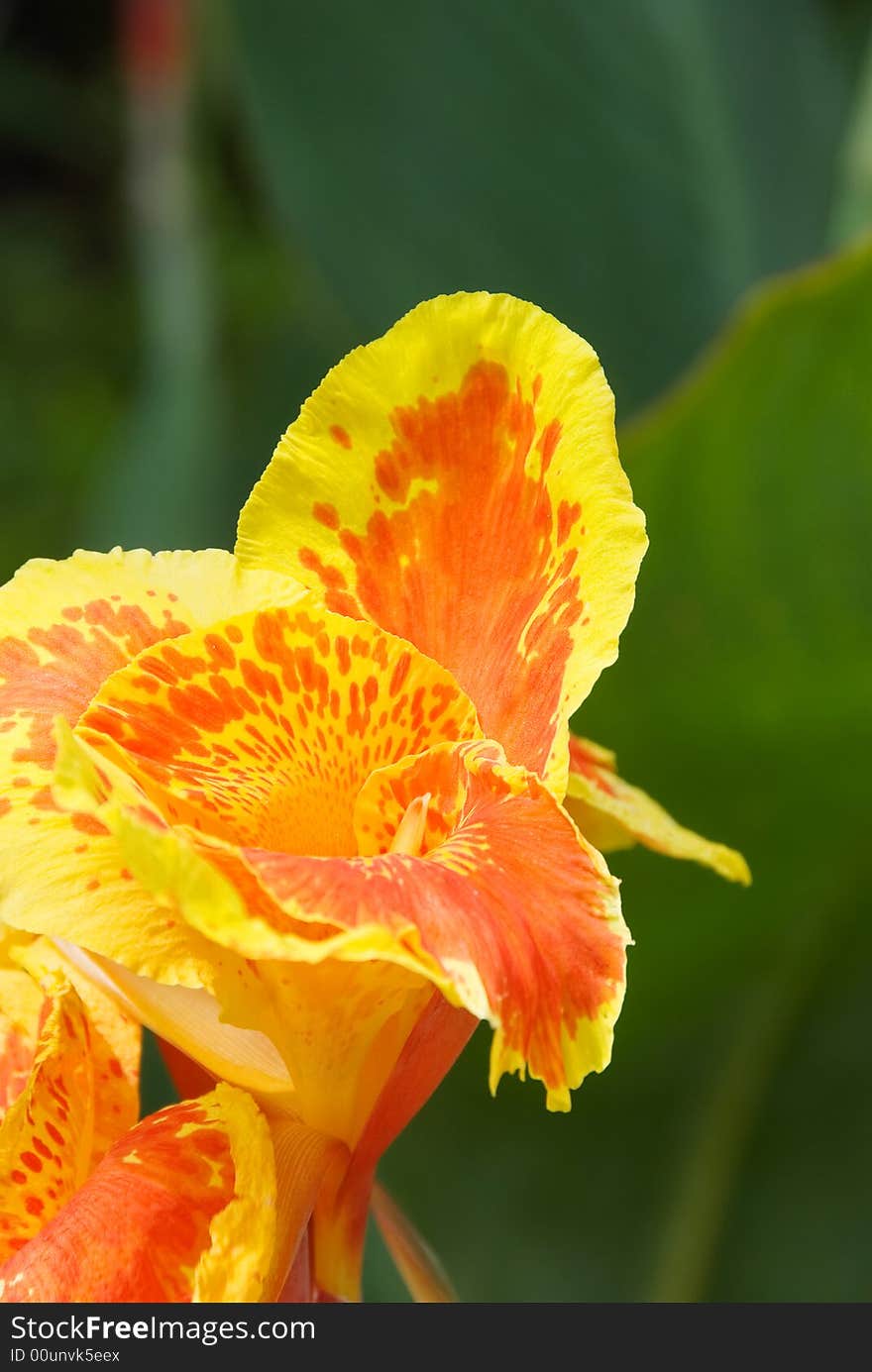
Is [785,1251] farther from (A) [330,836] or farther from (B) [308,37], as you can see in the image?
(B) [308,37]

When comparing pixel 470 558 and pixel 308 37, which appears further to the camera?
pixel 308 37

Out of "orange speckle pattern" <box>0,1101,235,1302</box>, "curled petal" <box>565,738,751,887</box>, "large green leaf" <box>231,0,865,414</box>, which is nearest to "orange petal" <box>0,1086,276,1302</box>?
"orange speckle pattern" <box>0,1101,235,1302</box>

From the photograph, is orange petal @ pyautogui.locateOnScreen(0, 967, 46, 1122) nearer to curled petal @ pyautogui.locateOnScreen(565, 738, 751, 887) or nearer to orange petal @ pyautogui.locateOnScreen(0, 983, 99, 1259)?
orange petal @ pyautogui.locateOnScreen(0, 983, 99, 1259)

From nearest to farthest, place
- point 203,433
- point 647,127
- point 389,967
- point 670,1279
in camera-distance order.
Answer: point 389,967
point 670,1279
point 647,127
point 203,433

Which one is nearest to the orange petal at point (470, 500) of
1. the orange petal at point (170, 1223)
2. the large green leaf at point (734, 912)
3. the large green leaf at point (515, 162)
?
the orange petal at point (170, 1223)

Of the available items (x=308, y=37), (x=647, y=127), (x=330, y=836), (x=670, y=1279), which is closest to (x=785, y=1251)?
(x=670, y=1279)

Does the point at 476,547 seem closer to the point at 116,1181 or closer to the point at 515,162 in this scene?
the point at 116,1181

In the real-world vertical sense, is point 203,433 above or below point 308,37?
below

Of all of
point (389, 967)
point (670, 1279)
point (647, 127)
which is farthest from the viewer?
point (647, 127)
